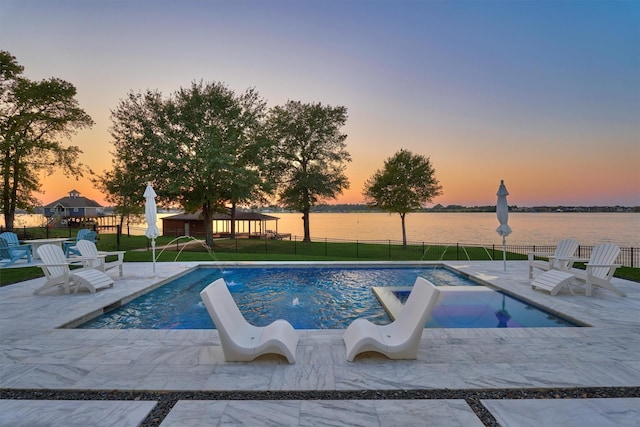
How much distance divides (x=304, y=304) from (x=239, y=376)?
14.2 ft

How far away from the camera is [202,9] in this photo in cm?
1319

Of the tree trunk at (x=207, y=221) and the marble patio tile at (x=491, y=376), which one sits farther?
the tree trunk at (x=207, y=221)

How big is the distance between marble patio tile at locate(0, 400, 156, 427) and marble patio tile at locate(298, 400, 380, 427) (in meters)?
1.48

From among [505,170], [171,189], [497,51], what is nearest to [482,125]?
[497,51]

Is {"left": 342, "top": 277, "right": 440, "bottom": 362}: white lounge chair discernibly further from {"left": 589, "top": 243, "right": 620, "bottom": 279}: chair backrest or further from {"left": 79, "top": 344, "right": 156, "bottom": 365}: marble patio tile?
{"left": 589, "top": 243, "right": 620, "bottom": 279}: chair backrest

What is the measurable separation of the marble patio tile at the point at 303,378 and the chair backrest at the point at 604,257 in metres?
7.50

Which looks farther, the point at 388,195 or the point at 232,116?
the point at 388,195

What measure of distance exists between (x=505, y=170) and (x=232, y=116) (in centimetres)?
2209

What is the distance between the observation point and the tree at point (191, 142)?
22.7 meters

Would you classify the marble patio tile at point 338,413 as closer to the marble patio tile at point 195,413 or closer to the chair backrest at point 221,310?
the marble patio tile at point 195,413

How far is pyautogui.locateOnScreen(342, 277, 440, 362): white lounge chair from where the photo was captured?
4172mm

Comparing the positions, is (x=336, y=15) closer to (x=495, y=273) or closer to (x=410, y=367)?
(x=495, y=273)

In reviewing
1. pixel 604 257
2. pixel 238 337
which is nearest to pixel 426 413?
pixel 238 337

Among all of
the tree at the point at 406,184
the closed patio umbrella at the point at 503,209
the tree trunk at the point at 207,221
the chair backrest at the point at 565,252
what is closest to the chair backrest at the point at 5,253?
the tree trunk at the point at 207,221
